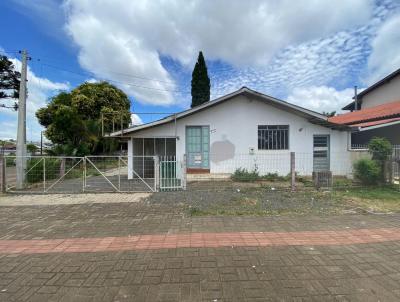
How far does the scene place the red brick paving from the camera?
15.6 feet

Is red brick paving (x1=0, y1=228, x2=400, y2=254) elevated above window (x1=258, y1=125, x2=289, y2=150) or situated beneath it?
situated beneath

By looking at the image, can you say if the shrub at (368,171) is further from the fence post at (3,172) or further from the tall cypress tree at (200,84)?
the tall cypress tree at (200,84)

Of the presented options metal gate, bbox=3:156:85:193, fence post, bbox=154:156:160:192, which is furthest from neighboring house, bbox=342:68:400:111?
metal gate, bbox=3:156:85:193

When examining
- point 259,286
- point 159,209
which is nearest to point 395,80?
point 159,209

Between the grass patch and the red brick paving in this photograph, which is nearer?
the red brick paving

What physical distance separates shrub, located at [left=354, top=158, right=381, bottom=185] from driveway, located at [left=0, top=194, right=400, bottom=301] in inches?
169

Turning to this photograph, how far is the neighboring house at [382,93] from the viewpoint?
73.6 feet

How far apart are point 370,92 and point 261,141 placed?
63.6 ft

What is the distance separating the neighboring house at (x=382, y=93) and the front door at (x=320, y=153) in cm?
1353

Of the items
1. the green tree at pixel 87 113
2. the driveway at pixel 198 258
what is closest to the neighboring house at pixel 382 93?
the driveway at pixel 198 258

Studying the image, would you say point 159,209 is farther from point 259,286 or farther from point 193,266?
point 259,286

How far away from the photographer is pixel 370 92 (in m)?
26.4

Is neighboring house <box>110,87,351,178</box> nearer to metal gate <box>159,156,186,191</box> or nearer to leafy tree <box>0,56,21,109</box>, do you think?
metal gate <box>159,156,186,191</box>

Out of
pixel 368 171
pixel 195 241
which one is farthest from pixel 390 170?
pixel 195 241
